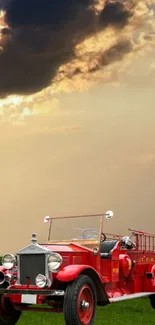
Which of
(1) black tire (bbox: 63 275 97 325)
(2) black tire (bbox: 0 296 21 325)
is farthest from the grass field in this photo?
(1) black tire (bbox: 63 275 97 325)

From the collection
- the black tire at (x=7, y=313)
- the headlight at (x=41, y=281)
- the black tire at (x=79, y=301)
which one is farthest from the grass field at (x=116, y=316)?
the headlight at (x=41, y=281)

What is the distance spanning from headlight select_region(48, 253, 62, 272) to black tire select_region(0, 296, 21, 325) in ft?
6.31

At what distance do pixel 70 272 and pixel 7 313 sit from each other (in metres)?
2.48

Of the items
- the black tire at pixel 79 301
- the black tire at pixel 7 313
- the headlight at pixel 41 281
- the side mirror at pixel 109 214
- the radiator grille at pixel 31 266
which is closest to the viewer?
the black tire at pixel 79 301

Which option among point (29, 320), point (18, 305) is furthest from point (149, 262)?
point (18, 305)

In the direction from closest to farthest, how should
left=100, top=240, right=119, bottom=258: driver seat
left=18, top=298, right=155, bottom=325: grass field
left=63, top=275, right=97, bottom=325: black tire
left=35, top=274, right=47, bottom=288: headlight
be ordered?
left=63, top=275, right=97, bottom=325: black tire → left=35, top=274, right=47, bottom=288: headlight → left=18, top=298, right=155, bottom=325: grass field → left=100, top=240, right=119, bottom=258: driver seat

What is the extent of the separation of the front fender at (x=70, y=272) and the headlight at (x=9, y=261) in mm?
1272

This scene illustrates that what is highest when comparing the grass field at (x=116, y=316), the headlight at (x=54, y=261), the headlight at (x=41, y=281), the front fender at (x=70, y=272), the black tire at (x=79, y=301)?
the headlight at (x=54, y=261)

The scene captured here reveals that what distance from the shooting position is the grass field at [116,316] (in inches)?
567

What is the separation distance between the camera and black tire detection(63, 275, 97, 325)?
11664mm

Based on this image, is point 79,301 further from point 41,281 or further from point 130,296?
point 130,296

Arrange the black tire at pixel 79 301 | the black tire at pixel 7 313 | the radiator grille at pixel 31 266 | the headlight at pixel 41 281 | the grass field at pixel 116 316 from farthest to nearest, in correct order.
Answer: the grass field at pixel 116 316 < the black tire at pixel 7 313 < the radiator grille at pixel 31 266 < the headlight at pixel 41 281 < the black tire at pixel 79 301

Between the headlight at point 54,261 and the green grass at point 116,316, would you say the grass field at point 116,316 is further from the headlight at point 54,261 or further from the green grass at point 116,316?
the headlight at point 54,261

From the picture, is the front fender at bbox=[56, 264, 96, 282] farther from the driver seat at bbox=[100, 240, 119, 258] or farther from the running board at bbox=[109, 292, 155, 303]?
the driver seat at bbox=[100, 240, 119, 258]
